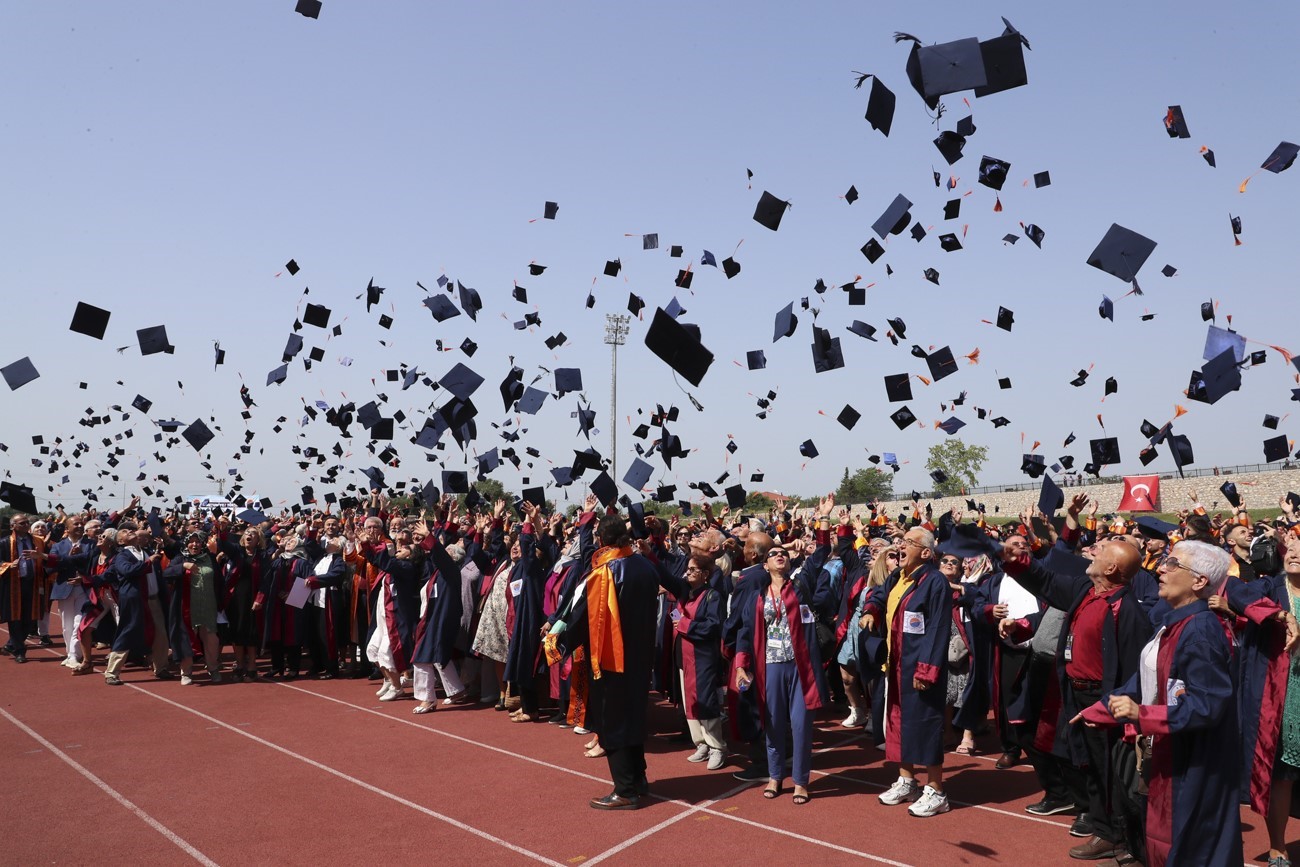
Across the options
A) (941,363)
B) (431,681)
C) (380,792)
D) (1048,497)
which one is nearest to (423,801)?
(380,792)

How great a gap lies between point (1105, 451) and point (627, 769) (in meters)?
11.5

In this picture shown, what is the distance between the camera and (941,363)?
48.4 feet

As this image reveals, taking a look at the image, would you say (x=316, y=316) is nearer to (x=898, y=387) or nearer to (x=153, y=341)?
(x=153, y=341)

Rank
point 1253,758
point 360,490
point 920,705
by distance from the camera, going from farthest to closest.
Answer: point 360,490 < point 920,705 < point 1253,758

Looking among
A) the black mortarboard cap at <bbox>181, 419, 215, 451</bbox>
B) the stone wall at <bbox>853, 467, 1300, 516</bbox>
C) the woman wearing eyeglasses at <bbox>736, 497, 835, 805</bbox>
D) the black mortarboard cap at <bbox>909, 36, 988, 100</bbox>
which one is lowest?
the woman wearing eyeglasses at <bbox>736, 497, 835, 805</bbox>

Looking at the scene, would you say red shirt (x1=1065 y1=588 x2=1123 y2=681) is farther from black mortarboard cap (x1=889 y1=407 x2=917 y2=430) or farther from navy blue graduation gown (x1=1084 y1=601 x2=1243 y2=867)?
black mortarboard cap (x1=889 y1=407 x2=917 y2=430)

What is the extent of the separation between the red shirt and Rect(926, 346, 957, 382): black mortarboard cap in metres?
9.14

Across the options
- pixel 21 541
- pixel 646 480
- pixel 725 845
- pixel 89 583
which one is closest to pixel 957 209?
pixel 646 480

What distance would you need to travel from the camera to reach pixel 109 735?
9156 mm

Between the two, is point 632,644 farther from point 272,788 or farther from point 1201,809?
point 1201,809

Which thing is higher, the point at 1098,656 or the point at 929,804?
the point at 1098,656

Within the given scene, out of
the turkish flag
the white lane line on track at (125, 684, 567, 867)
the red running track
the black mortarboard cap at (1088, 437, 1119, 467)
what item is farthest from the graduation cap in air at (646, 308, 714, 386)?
the turkish flag

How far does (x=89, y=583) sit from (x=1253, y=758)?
13.0 m

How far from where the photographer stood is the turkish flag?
2909 centimetres
